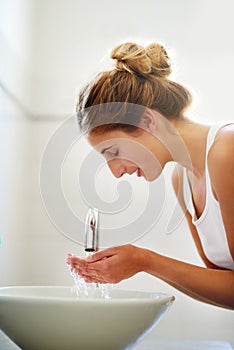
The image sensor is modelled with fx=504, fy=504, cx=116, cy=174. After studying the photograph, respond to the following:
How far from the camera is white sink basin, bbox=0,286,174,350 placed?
611 mm

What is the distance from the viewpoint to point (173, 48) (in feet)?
5.14

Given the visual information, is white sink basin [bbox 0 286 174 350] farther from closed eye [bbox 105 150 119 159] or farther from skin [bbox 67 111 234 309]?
closed eye [bbox 105 150 119 159]

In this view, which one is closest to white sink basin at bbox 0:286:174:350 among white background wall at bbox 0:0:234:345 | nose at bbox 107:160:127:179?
nose at bbox 107:160:127:179

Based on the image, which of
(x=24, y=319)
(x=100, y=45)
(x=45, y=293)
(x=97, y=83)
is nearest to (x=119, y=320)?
(x=24, y=319)

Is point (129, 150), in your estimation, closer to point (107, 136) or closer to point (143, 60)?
point (107, 136)

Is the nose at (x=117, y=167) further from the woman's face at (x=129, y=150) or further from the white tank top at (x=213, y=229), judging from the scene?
the white tank top at (x=213, y=229)

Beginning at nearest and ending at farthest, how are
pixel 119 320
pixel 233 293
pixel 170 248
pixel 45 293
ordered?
1. pixel 119 320
2. pixel 45 293
3. pixel 233 293
4. pixel 170 248

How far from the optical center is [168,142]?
1.09 meters

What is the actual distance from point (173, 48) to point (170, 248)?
0.62 m

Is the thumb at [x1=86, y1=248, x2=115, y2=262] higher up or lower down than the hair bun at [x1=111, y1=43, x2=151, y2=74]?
lower down

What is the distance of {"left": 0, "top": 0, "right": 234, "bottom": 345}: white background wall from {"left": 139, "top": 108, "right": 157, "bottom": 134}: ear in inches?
18.2

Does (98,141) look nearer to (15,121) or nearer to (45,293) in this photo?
(45,293)

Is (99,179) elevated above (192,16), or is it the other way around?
(192,16)

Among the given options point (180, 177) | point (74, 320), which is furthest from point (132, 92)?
point (74, 320)
